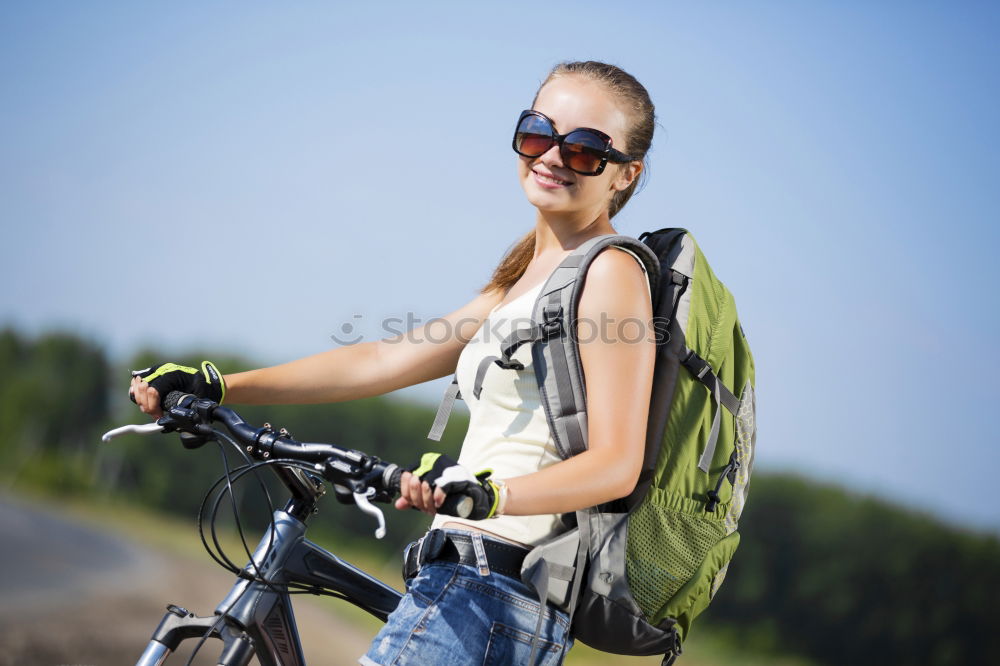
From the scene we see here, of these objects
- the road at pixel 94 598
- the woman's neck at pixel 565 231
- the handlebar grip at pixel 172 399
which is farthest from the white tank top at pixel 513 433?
the road at pixel 94 598

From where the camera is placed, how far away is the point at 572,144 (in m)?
2.41

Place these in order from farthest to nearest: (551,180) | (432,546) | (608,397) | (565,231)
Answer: (565,231) → (551,180) → (432,546) → (608,397)

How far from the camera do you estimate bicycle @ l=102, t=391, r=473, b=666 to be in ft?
7.49

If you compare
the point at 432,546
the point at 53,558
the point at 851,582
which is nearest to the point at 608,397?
the point at 432,546

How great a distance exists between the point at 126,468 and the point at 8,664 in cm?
1141

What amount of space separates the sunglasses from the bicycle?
38.3 inches

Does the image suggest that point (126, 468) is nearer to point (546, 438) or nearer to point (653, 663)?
point (653, 663)

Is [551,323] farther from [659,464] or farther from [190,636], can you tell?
[190,636]

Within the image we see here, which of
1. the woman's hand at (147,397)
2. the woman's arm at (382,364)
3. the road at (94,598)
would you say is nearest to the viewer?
the woman's hand at (147,397)

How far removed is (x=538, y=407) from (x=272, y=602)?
3.14 ft

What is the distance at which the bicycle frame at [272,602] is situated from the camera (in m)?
2.43

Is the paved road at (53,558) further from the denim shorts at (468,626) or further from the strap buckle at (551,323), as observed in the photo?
the strap buckle at (551,323)

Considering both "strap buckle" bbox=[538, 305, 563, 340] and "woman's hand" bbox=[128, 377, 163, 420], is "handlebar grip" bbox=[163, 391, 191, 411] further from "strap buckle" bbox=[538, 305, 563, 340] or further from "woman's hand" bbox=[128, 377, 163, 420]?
"strap buckle" bbox=[538, 305, 563, 340]

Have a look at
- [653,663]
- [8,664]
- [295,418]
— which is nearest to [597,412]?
[8,664]
